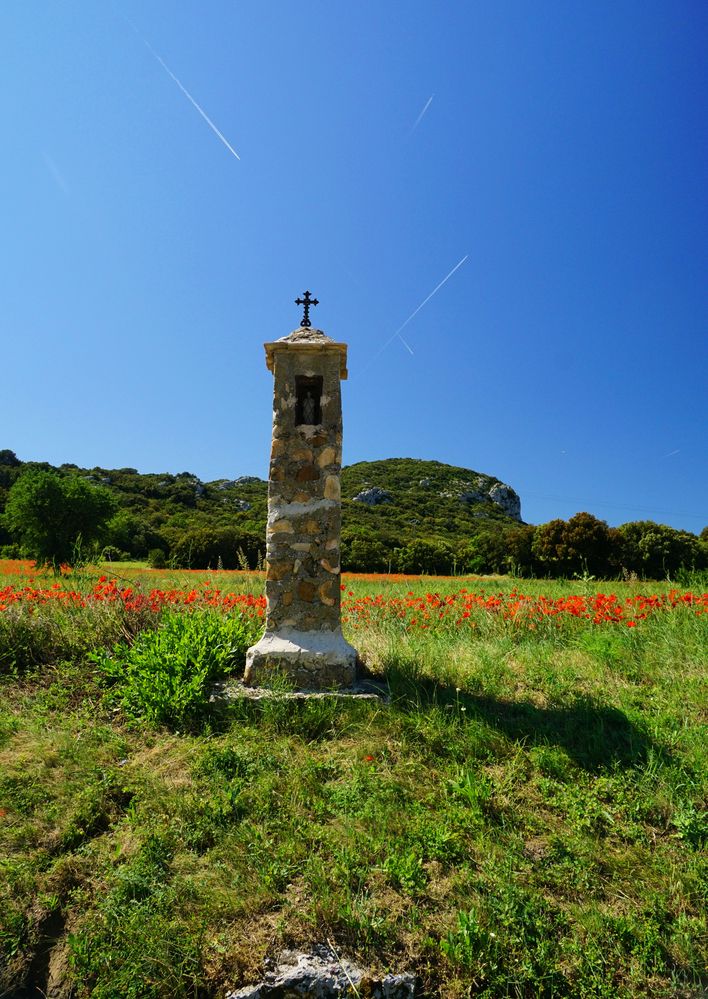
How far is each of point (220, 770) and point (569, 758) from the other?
8.47 feet

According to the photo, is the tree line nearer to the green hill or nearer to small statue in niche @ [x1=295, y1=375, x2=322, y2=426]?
the green hill

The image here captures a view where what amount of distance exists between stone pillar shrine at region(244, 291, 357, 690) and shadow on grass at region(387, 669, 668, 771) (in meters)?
0.74

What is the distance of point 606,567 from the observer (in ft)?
88.4

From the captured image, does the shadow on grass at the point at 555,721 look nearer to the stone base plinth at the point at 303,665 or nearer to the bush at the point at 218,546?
the stone base plinth at the point at 303,665

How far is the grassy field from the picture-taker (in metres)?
2.29

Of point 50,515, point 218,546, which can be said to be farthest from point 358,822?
point 50,515

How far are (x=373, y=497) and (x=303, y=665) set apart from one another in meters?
46.8

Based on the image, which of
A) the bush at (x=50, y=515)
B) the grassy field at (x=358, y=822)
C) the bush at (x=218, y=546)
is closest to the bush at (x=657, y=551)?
the bush at (x=218, y=546)

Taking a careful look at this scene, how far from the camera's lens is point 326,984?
218 centimetres

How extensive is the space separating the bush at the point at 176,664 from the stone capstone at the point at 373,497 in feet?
147

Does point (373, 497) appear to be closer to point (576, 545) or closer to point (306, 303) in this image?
point (576, 545)

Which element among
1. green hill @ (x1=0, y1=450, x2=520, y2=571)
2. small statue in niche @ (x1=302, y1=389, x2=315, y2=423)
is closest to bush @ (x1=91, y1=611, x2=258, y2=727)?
small statue in niche @ (x1=302, y1=389, x2=315, y2=423)

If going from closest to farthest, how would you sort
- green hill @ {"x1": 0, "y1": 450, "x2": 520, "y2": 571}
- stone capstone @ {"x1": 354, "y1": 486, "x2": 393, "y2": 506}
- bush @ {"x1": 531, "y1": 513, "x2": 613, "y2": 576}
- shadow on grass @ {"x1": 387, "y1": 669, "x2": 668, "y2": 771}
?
1. shadow on grass @ {"x1": 387, "y1": 669, "x2": 668, "y2": 771}
2. green hill @ {"x1": 0, "y1": 450, "x2": 520, "y2": 571}
3. bush @ {"x1": 531, "y1": 513, "x2": 613, "y2": 576}
4. stone capstone @ {"x1": 354, "y1": 486, "x2": 393, "y2": 506}

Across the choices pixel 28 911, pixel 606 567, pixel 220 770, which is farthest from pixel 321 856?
pixel 606 567
